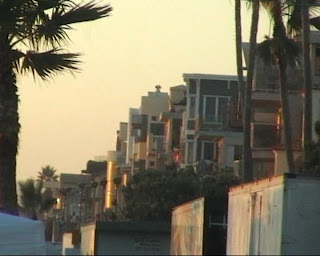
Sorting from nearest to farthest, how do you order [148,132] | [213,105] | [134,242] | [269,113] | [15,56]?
[134,242]
[15,56]
[269,113]
[213,105]
[148,132]

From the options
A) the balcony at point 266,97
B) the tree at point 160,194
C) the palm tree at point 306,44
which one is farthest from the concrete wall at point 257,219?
the balcony at point 266,97

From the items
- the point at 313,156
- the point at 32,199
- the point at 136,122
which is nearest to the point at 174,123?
the point at 32,199

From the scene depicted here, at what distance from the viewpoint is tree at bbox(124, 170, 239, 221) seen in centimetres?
5603

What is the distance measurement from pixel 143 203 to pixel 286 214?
40958mm

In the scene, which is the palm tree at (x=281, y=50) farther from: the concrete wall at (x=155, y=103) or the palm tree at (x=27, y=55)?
the concrete wall at (x=155, y=103)

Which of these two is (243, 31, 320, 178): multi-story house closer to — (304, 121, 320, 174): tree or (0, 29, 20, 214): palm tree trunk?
(304, 121, 320, 174): tree

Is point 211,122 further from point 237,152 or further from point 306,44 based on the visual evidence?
point 306,44

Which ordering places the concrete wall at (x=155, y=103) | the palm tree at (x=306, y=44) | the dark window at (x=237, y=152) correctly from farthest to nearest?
the concrete wall at (x=155, y=103)
the dark window at (x=237, y=152)
the palm tree at (x=306, y=44)

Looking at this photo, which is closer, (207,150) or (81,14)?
(81,14)

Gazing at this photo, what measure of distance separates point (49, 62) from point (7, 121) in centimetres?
157

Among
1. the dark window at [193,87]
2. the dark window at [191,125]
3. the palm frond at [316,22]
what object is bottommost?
the dark window at [191,125]

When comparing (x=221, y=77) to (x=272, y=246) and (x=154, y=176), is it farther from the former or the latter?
(x=272, y=246)

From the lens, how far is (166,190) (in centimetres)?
5825

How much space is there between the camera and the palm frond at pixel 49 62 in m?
26.4
